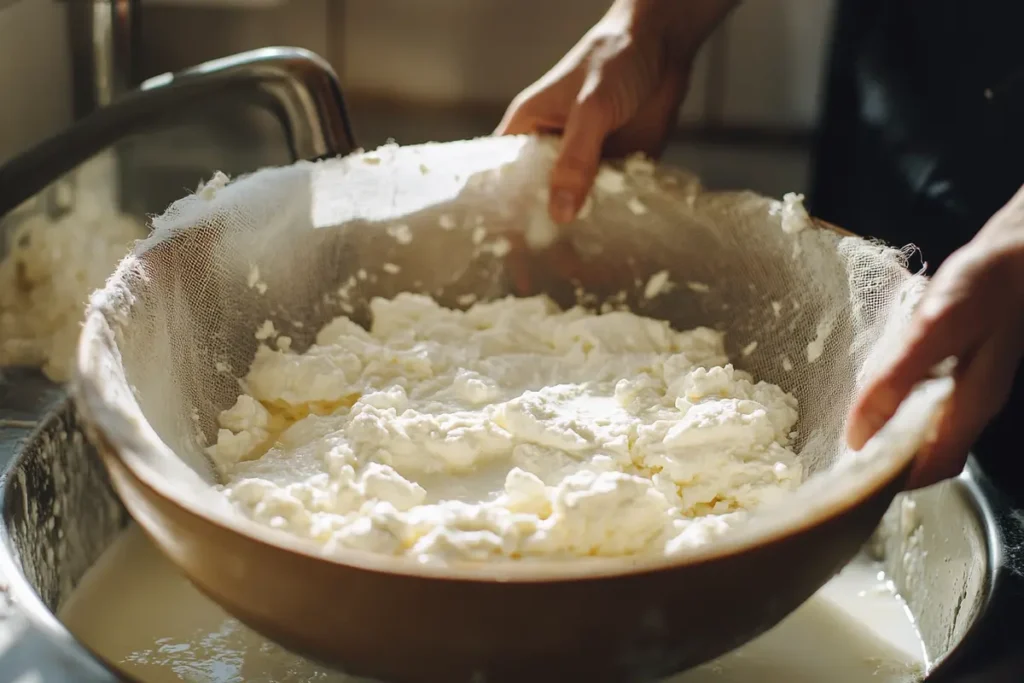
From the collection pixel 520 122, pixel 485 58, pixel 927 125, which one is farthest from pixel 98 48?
pixel 927 125

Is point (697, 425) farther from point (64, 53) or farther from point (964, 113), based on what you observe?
point (64, 53)

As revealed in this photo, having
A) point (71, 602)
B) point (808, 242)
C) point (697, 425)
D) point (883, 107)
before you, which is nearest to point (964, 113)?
point (883, 107)

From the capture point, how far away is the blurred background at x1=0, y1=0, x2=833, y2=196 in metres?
1.31

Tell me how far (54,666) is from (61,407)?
28cm

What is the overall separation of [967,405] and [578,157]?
0.34 metres

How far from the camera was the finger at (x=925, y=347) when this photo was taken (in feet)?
1.65

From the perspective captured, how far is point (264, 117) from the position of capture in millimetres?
1365

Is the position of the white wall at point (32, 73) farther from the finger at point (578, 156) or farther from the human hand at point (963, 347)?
the human hand at point (963, 347)

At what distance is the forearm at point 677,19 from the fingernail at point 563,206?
150 millimetres

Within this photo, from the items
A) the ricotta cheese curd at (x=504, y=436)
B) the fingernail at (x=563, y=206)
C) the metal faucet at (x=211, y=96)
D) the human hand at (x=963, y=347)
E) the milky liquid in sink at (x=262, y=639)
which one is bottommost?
the milky liquid in sink at (x=262, y=639)

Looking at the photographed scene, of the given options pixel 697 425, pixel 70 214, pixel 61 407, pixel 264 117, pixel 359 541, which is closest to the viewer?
pixel 359 541

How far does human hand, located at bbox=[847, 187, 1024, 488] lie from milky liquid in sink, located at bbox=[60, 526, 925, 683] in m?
0.17

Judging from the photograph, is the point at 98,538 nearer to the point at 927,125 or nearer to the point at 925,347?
the point at 925,347

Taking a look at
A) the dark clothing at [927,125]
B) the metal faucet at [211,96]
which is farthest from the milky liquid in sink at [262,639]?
the metal faucet at [211,96]
